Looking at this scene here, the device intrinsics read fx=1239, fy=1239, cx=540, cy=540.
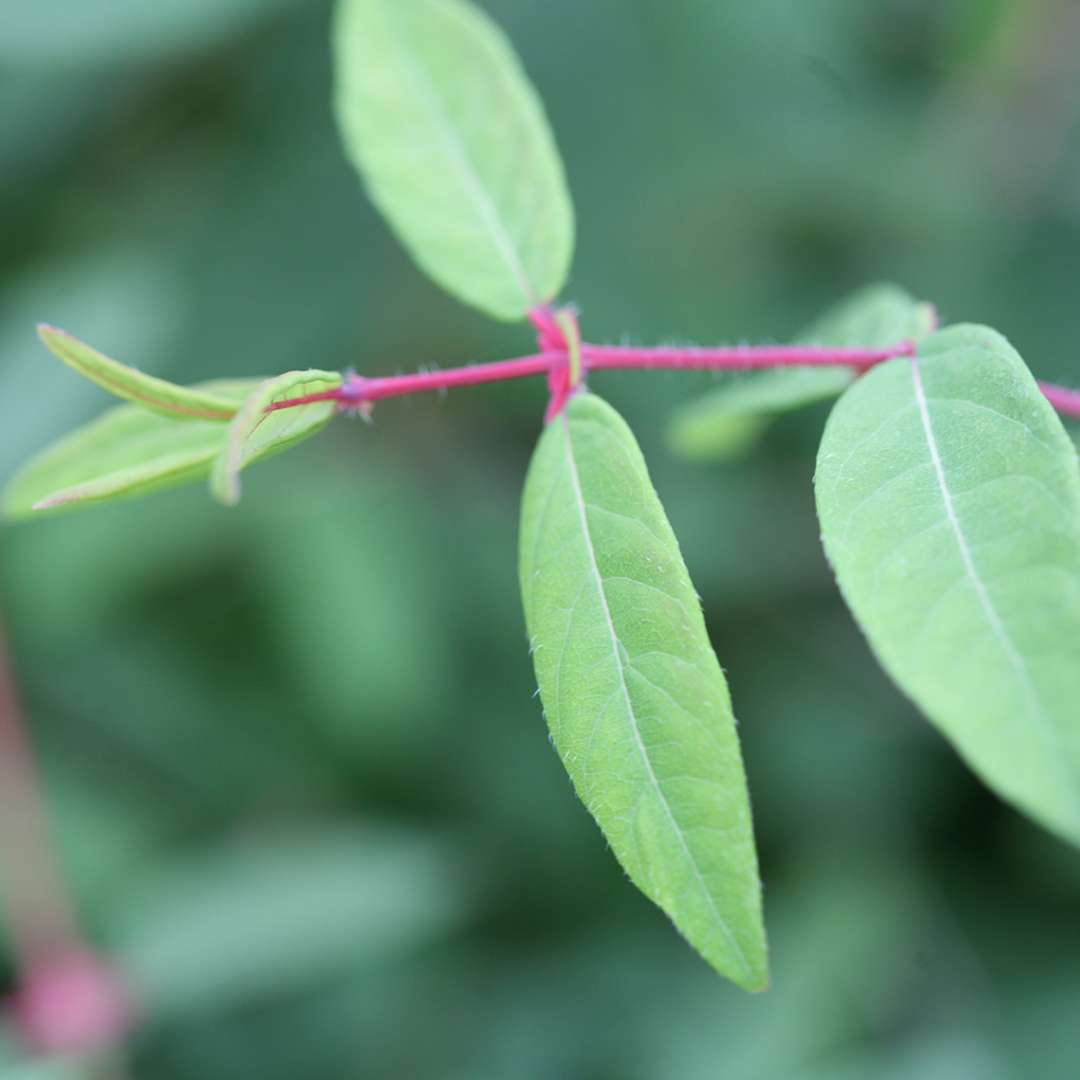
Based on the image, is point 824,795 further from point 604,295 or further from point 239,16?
point 239,16

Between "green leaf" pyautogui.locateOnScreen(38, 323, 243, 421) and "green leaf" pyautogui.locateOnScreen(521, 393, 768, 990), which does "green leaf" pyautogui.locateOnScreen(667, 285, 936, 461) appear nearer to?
"green leaf" pyautogui.locateOnScreen(521, 393, 768, 990)

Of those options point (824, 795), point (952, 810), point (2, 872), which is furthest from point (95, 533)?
point (952, 810)

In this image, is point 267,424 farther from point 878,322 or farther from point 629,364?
point 878,322

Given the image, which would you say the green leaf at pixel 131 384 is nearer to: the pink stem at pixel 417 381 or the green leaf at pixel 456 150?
the pink stem at pixel 417 381

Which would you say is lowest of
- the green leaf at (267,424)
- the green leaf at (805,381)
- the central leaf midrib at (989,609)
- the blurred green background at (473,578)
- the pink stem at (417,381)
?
the blurred green background at (473,578)

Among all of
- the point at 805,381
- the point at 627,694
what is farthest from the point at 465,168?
the point at 627,694

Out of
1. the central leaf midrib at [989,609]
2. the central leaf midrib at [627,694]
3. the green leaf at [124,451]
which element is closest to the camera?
the central leaf midrib at [989,609]

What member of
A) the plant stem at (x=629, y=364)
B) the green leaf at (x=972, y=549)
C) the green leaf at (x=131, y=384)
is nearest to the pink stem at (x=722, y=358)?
the plant stem at (x=629, y=364)
